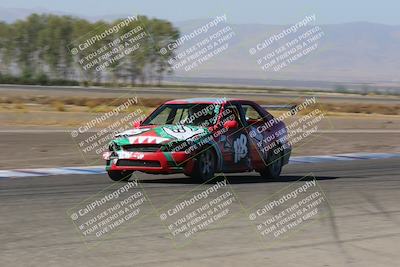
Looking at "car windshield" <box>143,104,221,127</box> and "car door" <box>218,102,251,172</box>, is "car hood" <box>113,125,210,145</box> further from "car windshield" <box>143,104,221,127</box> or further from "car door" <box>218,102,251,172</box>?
"car door" <box>218,102,251,172</box>

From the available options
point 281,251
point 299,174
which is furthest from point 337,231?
point 299,174

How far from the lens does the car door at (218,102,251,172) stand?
12500 millimetres

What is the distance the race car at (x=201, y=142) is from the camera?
11.8 metres

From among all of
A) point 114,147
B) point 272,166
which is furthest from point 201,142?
point 272,166

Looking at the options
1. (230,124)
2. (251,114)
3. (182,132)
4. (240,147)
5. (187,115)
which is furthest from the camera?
(251,114)

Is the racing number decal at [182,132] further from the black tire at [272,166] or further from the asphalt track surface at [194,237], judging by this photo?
the black tire at [272,166]

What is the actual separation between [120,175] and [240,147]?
201 cm

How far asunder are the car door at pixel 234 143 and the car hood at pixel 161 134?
0.51 meters

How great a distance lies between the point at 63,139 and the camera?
883 inches

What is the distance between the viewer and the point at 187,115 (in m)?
12.6

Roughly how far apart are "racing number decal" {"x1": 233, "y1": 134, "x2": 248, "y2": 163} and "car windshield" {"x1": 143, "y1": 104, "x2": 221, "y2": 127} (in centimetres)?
55

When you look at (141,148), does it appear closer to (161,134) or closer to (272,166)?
(161,134)

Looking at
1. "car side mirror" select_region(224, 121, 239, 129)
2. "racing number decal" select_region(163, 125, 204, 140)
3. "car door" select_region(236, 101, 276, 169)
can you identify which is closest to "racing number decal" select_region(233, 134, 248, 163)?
"car door" select_region(236, 101, 276, 169)

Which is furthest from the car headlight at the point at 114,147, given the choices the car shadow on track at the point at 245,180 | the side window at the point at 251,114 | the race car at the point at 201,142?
the side window at the point at 251,114
